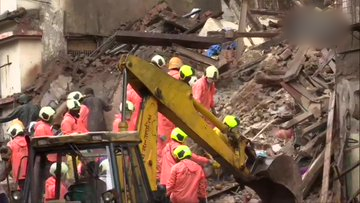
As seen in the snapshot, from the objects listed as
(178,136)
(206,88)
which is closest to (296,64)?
(206,88)

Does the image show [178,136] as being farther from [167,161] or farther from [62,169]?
[62,169]

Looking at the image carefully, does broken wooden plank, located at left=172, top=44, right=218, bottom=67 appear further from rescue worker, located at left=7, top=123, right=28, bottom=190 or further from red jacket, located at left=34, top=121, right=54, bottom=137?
rescue worker, located at left=7, top=123, right=28, bottom=190

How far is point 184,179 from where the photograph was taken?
34.3ft

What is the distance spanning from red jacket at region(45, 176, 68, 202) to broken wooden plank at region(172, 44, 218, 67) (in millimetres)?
8083

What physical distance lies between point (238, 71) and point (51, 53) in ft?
20.9

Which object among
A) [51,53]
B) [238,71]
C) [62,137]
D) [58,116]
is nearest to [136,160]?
[62,137]

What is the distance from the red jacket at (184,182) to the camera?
1042cm

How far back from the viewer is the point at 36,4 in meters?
19.8

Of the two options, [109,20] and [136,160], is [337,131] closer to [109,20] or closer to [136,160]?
[136,160]

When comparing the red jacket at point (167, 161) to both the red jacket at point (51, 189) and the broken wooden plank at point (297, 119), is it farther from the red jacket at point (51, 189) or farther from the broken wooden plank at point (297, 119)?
the red jacket at point (51, 189)

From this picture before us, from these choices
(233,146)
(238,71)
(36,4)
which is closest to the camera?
(233,146)

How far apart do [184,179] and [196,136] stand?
160 cm

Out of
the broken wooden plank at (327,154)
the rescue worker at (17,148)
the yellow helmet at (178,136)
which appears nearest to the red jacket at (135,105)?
the yellow helmet at (178,136)

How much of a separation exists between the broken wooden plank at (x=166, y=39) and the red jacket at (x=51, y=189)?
8191 millimetres
